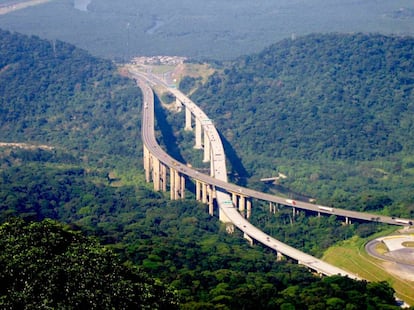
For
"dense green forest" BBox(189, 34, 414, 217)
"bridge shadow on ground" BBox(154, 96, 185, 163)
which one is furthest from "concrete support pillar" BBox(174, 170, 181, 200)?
"bridge shadow on ground" BBox(154, 96, 185, 163)

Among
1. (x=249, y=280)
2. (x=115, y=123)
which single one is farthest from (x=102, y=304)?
(x=115, y=123)

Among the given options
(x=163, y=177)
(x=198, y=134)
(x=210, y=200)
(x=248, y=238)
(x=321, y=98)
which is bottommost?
(x=248, y=238)

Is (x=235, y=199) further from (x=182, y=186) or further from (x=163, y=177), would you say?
(x=163, y=177)

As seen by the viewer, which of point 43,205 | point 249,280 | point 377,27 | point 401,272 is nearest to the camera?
point 249,280

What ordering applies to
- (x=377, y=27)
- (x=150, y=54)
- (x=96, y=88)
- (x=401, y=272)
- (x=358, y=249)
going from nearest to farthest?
(x=401, y=272), (x=358, y=249), (x=96, y=88), (x=150, y=54), (x=377, y=27)

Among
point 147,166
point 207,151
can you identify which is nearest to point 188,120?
point 207,151

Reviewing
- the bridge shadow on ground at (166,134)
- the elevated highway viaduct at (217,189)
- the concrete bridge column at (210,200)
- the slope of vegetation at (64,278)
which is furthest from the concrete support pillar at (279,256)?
Result: the bridge shadow on ground at (166,134)

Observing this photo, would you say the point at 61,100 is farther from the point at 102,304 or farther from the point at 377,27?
the point at 102,304
